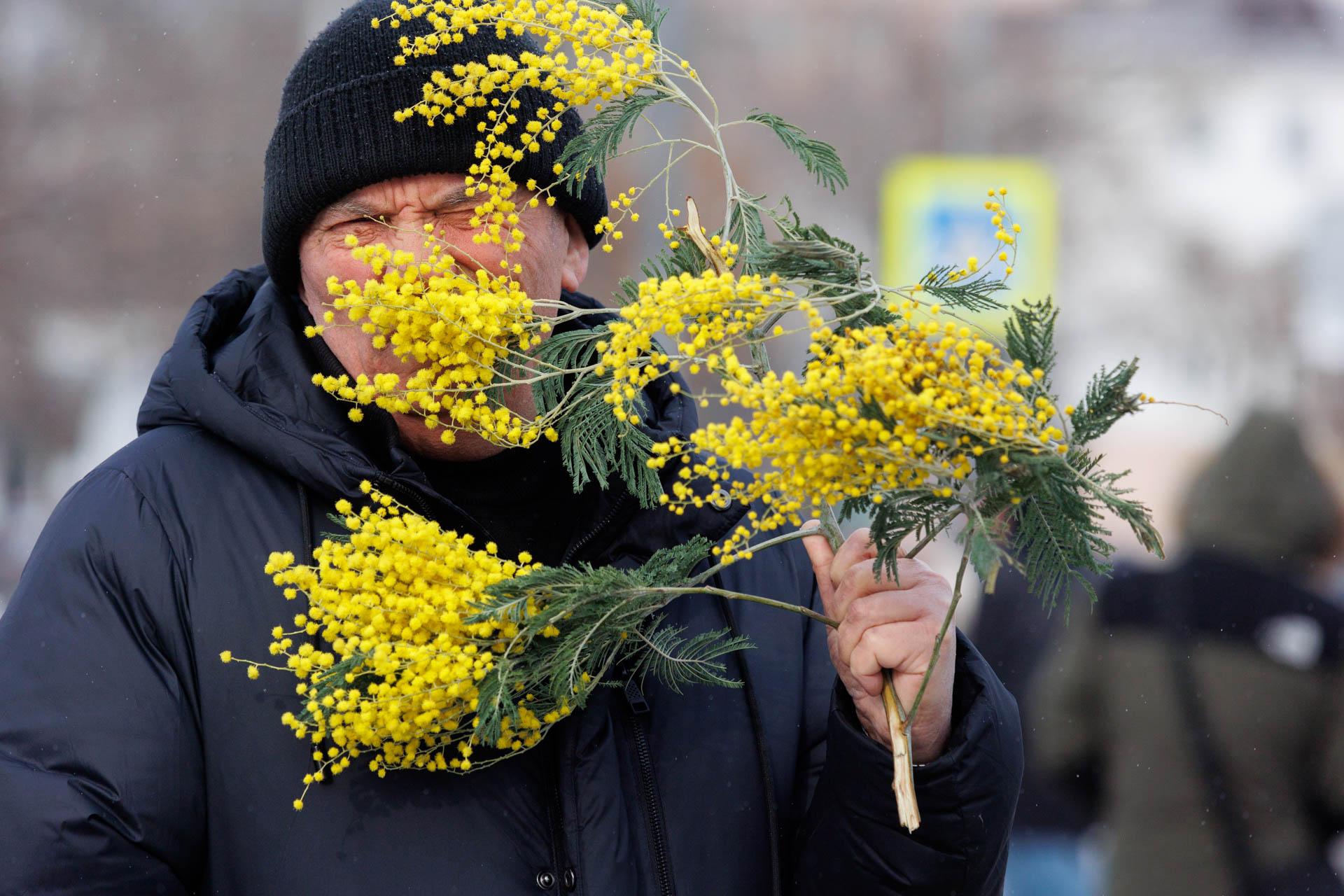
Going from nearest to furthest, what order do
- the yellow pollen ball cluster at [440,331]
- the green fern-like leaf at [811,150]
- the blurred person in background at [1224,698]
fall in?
1. the yellow pollen ball cluster at [440,331]
2. the green fern-like leaf at [811,150]
3. the blurred person in background at [1224,698]

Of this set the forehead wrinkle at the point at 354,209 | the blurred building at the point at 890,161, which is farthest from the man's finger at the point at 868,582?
the blurred building at the point at 890,161

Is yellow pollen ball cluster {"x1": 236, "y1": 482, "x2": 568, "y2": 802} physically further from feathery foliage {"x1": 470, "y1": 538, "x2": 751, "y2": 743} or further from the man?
the man

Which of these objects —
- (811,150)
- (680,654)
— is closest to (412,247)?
(811,150)

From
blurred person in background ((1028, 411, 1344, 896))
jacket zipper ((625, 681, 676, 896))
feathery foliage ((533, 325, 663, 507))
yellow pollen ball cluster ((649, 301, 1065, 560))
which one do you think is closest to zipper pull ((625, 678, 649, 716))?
jacket zipper ((625, 681, 676, 896))

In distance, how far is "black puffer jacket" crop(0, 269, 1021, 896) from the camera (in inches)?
70.2

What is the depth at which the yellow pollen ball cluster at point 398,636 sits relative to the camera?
165cm

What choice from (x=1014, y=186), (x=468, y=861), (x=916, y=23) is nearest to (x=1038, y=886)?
(x=468, y=861)

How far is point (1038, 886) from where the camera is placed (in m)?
4.95

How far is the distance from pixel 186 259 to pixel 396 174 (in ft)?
27.8

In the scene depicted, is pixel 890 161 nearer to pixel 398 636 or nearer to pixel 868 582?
pixel 868 582

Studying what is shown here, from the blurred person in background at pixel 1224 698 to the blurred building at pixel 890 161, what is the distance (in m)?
1.23

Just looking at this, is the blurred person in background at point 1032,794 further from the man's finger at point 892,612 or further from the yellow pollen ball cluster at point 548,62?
the yellow pollen ball cluster at point 548,62

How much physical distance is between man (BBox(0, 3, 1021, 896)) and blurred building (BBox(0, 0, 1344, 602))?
3.85 m

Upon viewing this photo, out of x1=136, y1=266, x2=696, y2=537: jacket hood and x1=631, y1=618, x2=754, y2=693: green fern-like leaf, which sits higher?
x1=136, y1=266, x2=696, y2=537: jacket hood
